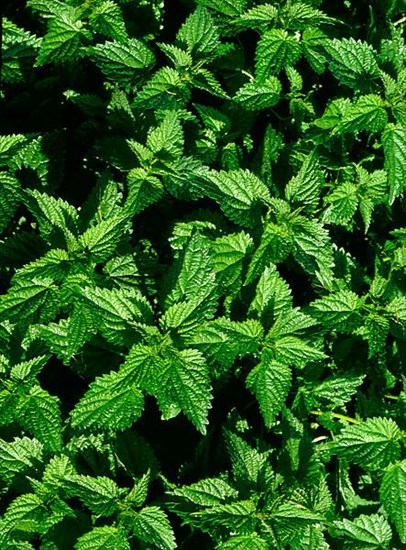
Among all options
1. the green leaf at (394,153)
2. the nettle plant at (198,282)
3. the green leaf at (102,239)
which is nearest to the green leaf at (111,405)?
the nettle plant at (198,282)

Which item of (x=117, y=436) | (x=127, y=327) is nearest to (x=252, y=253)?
(x=127, y=327)

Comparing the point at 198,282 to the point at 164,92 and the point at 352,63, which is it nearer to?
the point at 164,92

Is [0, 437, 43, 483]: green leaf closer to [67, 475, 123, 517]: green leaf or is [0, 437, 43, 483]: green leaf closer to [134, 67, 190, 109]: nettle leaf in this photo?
[67, 475, 123, 517]: green leaf

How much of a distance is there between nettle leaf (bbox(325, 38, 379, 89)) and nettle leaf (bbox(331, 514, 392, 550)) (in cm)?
158

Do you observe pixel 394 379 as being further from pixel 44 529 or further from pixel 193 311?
pixel 44 529

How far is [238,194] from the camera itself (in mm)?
2859

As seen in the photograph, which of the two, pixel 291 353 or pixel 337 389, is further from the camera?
pixel 337 389

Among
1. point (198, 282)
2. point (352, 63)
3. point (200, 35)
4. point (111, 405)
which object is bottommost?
point (111, 405)

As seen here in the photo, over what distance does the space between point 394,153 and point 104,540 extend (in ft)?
5.46

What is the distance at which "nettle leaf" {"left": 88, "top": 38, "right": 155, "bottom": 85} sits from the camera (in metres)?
2.92

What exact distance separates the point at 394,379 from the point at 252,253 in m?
0.98

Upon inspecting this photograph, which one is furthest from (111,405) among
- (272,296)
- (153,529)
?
(272,296)

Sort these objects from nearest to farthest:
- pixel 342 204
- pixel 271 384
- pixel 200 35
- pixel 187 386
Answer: pixel 187 386
pixel 271 384
pixel 200 35
pixel 342 204

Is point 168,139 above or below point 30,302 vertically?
above
